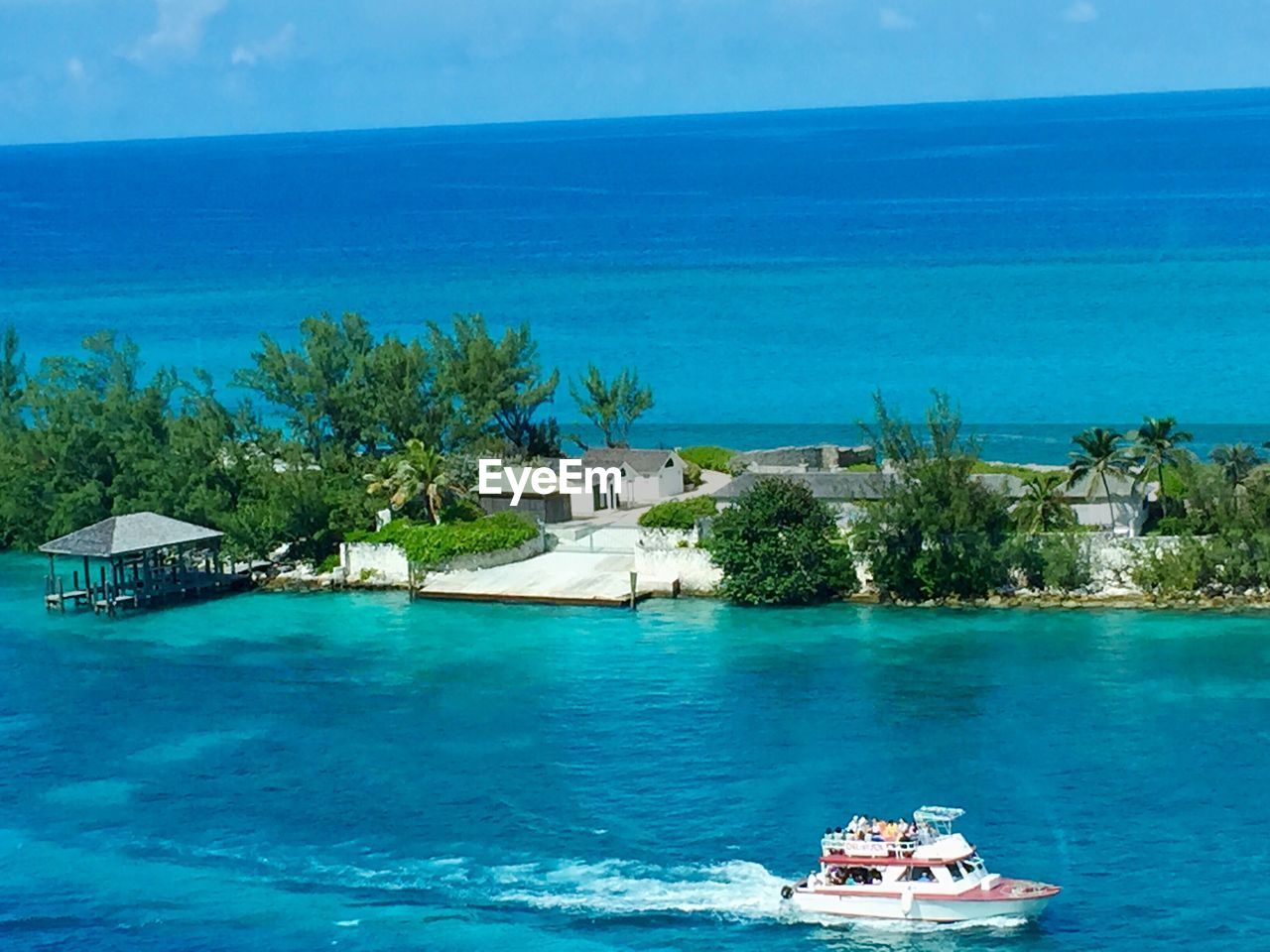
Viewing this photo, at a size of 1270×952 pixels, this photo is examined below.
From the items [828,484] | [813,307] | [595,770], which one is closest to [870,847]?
[595,770]

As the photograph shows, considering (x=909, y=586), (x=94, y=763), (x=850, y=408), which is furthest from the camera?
(x=850, y=408)

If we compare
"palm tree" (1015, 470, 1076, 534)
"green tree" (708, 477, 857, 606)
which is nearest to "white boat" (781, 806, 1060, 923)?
"green tree" (708, 477, 857, 606)

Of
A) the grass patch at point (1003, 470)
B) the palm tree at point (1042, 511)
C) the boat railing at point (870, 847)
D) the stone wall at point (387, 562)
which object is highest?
the grass patch at point (1003, 470)

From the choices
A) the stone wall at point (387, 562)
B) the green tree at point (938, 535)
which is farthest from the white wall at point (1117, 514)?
the stone wall at point (387, 562)

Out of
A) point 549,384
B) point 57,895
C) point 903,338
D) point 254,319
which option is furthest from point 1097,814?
point 254,319

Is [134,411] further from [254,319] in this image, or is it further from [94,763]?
[254,319]

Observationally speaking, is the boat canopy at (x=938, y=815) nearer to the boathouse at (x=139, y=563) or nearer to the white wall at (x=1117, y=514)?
the white wall at (x=1117, y=514)

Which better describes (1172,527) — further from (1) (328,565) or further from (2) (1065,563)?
(1) (328,565)
